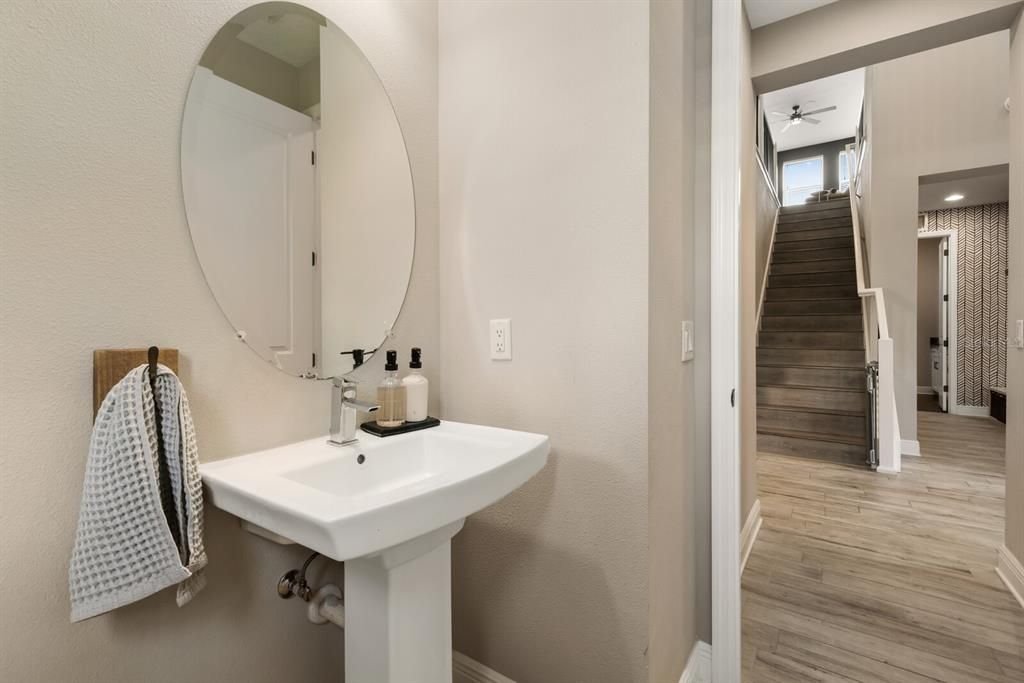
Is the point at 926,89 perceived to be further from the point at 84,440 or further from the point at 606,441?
the point at 84,440

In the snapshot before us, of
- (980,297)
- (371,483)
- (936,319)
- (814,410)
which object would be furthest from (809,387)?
(371,483)

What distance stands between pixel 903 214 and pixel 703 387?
3.98 meters

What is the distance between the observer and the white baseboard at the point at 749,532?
2.22 m

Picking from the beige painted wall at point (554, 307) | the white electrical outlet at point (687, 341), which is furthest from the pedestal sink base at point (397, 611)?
the white electrical outlet at point (687, 341)

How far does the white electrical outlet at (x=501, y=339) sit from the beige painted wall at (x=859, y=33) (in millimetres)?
2192

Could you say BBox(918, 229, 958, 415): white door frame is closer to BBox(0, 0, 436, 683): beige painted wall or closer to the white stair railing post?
the white stair railing post

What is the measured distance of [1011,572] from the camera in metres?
1.98

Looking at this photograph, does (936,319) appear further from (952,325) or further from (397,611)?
(397,611)

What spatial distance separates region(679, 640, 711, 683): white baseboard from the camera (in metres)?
1.45

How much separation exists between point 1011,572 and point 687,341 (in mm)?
1964

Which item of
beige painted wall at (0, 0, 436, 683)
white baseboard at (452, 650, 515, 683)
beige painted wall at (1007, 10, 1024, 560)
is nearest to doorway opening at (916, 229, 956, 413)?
beige painted wall at (1007, 10, 1024, 560)

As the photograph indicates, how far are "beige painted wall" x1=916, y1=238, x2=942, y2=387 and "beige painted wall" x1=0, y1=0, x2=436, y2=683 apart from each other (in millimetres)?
8308

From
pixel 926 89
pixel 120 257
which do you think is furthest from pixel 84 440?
pixel 926 89

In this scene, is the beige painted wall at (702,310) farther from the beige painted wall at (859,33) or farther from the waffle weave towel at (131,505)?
the waffle weave towel at (131,505)
